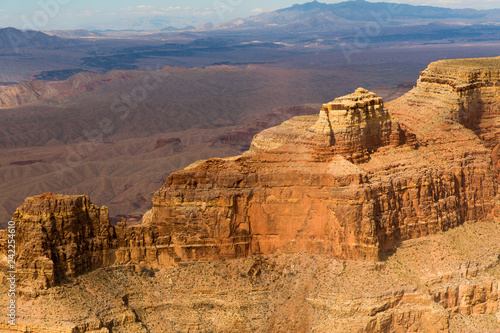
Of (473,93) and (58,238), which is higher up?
(473,93)

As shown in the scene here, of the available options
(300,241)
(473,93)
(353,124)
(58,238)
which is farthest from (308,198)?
(473,93)

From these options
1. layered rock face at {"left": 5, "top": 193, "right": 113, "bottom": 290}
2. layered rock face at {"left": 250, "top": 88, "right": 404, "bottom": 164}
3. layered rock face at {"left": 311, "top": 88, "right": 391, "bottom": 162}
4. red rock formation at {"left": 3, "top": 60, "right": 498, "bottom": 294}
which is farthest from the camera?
layered rock face at {"left": 311, "top": 88, "right": 391, "bottom": 162}

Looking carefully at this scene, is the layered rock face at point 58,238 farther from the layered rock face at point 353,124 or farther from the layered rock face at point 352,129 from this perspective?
the layered rock face at point 353,124

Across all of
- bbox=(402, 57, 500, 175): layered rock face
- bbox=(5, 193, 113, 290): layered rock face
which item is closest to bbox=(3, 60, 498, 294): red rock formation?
bbox=(5, 193, 113, 290): layered rock face

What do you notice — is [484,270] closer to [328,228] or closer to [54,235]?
[328,228]

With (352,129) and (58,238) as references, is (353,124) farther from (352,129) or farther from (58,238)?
(58,238)

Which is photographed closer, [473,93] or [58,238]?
[58,238]

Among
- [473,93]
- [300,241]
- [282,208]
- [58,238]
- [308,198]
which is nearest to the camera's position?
[58,238]

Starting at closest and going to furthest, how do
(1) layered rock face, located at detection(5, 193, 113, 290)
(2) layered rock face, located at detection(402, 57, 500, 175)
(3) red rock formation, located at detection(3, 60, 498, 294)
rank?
1. (1) layered rock face, located at detection(5, 193, 113, 290)
2. (3) red rock formation, located at detection(3, 60, 498, 294)
3. (2) layered rock face, located at detection(402, 57, 500, 175)

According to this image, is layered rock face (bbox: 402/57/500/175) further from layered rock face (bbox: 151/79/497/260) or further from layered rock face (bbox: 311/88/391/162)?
layered rock face (bbox: 151/79/497/260)

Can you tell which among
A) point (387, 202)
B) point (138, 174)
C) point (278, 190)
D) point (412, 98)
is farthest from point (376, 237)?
point (138, 174)
